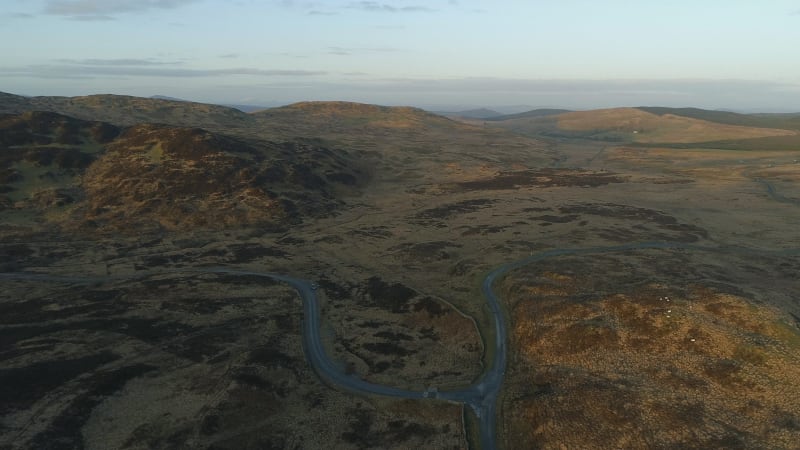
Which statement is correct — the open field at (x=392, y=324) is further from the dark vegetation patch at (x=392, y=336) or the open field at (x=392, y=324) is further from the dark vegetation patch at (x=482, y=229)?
the dark vegetation patch at (x=482, y=229)

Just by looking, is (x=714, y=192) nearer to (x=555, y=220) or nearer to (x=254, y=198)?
(x=555, y=220)

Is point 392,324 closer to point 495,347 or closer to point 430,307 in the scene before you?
point 430,307

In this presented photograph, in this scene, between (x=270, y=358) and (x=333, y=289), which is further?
(x=333, y=289)

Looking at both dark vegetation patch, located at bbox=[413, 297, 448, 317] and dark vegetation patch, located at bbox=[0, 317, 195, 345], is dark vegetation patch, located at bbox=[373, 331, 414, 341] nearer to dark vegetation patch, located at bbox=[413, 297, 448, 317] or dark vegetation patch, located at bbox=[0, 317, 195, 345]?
dark vegetation patch, located at bbox=[413, 297, 448, 317]

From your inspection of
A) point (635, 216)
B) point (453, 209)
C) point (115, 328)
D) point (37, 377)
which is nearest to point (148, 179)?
point (115, 328)

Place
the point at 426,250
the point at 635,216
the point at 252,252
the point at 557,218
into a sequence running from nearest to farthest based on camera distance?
the point at 426,250, the point at 252,252, the point at 635,216, the point at 557,218

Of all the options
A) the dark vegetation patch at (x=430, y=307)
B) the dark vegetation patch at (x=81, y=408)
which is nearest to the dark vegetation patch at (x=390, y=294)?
the dark vegetation patch at (x=430, y=307)

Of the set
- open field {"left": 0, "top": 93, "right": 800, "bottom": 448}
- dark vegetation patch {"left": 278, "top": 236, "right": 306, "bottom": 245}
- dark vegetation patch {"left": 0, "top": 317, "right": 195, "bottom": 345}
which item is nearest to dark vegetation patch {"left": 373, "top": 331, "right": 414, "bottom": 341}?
open field {"left": 0, "top": 93, "right": 800, "bottom": 448}
